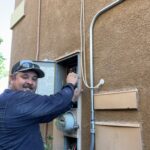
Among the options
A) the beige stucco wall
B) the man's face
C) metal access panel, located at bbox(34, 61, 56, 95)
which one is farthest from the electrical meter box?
the man's face

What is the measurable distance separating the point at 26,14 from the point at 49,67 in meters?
2.39

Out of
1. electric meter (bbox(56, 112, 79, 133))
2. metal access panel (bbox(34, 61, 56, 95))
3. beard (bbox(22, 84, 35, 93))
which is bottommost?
electric meter (bbox(56, 112, 79, 133))

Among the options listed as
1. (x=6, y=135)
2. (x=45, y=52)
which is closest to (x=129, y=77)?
(x=6, y=135)

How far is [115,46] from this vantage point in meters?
3.53

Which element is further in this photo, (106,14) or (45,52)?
(45,52)

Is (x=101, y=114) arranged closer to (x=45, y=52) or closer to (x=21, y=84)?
(x=21, y=84)

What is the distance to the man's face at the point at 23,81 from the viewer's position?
3174 millimetres

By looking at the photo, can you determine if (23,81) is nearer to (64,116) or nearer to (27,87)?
(27,87)

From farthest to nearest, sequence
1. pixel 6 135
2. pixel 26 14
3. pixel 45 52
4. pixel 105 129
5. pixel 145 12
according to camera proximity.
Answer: pixel 26 14 < pixel 45 52 < pixel 105 129 < pixel 145 12 < pixel 6 135

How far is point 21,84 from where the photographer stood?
10.4 feet

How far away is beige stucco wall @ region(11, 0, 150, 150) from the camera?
309cm

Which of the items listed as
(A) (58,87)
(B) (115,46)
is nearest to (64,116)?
(A) (58,87)

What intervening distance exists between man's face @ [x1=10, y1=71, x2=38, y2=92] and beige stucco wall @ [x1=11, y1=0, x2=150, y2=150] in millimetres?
932

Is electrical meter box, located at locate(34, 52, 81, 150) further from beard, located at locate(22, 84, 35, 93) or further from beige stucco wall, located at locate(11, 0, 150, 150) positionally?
beard, located at locate(22, 84, 35, 93)
